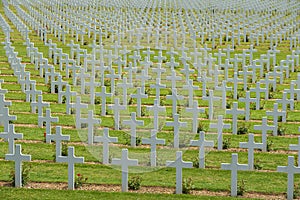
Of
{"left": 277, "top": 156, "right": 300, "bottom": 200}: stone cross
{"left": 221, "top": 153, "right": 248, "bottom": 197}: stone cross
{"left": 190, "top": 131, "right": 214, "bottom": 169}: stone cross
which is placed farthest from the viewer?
{"left": 190, "top": 131, "right": 214, "bottom": 169}: stone cross

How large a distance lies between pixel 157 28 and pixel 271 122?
10.6 m

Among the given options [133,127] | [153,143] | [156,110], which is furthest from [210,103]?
[153,143]

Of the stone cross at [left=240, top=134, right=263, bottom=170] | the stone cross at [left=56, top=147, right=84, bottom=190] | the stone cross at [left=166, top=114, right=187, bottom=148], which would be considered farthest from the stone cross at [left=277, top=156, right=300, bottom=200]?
the stone cross at [left=56, top=147, right=84, bottom=190]

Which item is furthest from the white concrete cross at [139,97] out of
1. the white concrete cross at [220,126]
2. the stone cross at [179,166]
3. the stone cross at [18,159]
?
the stone cross at [18,159]

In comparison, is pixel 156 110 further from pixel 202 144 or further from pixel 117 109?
pixel 202 144

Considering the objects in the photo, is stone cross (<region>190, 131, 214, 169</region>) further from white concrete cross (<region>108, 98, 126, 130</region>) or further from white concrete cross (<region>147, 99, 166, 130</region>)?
white concrete cross (<region>108, 98, 126, 130</region>)

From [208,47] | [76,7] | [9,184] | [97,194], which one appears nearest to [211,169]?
[97,194]

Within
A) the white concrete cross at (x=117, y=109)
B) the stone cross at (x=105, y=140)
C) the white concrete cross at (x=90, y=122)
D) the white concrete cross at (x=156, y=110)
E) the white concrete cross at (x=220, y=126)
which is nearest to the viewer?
the stone cross at (x=105, y=140)

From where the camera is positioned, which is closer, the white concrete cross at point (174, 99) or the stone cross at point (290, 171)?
the stone cross at point (290, 171)

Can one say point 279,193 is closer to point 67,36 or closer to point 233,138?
point 233,138

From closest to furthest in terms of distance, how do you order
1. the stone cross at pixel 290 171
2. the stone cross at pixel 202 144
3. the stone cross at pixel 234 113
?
the stone cross at pixel 290 171
the stone cross at pixel 202 144
the stone cross at pixel 234 113

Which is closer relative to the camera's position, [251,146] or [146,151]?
[251,146]

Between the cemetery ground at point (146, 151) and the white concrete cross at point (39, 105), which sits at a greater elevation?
the white concrete cross at point (39, 105)

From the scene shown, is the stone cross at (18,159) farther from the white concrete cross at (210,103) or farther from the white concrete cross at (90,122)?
the white concrete cross at (210,103)
